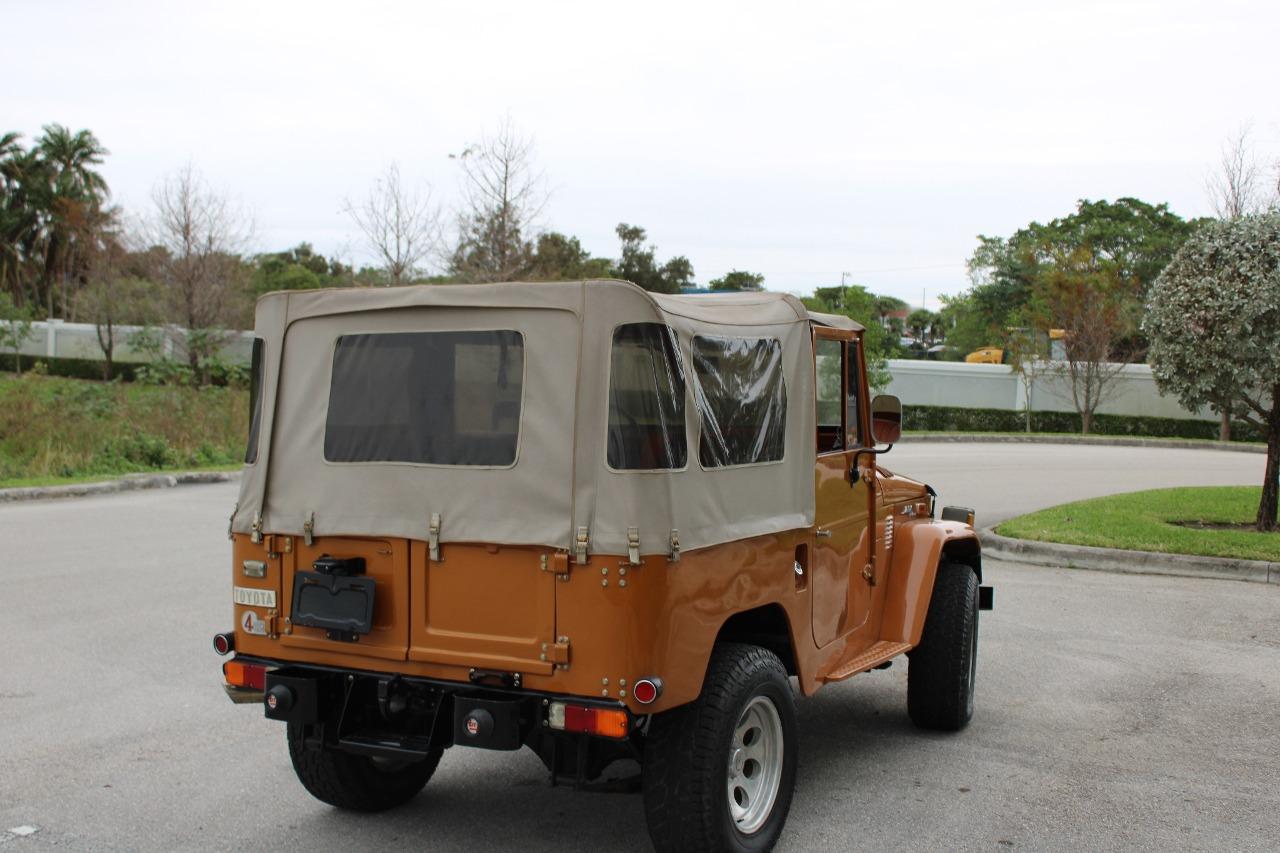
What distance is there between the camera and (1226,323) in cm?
1291

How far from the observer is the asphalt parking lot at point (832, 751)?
5113 millimetres

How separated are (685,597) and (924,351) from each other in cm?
7908

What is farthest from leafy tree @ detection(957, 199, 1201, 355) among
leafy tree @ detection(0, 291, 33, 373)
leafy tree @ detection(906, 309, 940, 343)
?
leafy tree @ detection(0, 291, 33, 373)

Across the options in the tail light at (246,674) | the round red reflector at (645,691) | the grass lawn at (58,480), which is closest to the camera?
the round red reflector at (645,691)

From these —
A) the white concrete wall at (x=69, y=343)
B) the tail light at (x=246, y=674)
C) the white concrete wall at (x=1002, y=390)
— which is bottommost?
the tail light at (x=246, y=674)

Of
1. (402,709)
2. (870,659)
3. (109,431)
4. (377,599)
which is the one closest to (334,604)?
(377,599)

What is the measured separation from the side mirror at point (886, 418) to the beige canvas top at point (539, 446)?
0.95m

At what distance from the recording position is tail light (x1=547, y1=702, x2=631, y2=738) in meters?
4.14

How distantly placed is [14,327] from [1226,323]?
37.3 meters

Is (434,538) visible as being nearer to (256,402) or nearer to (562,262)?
(256,402)

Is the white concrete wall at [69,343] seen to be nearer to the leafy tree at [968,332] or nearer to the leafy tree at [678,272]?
the leafy tree at [678,272]

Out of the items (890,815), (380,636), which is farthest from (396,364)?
(890,815)

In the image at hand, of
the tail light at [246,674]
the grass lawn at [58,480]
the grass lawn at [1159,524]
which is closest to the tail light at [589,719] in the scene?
the tail light at [246,674]

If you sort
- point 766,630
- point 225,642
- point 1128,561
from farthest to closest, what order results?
point 1128,561 → point 766,630 → point 225,642
